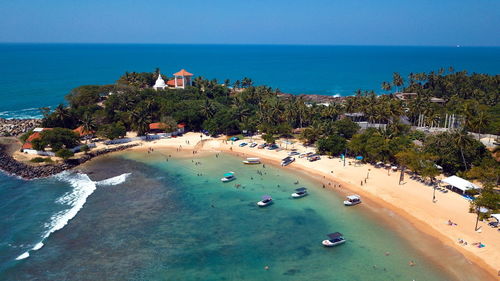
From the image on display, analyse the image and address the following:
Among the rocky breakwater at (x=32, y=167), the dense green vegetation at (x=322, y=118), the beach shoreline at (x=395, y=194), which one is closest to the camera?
the beach shoreline at (x=395, y=194)

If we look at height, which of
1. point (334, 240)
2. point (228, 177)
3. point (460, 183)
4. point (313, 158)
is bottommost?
point (334, 240)

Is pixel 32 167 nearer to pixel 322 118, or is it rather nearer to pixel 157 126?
pixel 157 126

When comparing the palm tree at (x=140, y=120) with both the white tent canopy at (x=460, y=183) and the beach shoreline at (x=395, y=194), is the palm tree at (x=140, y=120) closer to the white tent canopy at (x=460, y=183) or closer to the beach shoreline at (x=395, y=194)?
the beach shoreline at (x=395, y=194)

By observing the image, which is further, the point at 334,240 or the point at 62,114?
the point at 62,114

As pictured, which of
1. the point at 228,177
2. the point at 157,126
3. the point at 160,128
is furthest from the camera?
the point at 157,126

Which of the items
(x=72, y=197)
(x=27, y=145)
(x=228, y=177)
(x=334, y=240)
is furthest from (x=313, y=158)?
(x=27, y=145)

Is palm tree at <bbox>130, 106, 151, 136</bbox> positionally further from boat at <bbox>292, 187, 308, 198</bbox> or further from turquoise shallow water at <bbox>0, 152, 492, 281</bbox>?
boat at <bbox>292, 187, 308, 198</bbox>

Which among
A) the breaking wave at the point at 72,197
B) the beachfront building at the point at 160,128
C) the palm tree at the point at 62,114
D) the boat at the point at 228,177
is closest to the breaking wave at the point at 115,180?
the breaking wave at the point at 72,197
